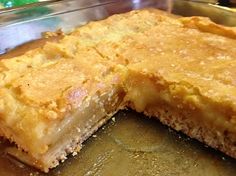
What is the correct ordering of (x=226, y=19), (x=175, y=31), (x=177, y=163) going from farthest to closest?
(x=226, y=19), (x=175, y=31), (x=177, y=163)

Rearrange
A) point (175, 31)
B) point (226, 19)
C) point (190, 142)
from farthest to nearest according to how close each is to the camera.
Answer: point (226, 19) < point (175, 31) < point (190, 142)

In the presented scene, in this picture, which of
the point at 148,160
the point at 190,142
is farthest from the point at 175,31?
the point at 148,160

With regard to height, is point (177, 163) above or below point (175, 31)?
below

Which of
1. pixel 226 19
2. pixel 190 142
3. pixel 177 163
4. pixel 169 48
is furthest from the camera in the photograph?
pixel 226 19

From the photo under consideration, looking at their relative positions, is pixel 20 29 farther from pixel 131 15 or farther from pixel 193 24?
pixel 193 24

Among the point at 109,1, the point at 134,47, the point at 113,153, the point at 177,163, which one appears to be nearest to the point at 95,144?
the point at 113,153

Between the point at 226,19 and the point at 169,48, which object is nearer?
the point at 169,48

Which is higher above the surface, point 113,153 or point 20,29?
point 20,29

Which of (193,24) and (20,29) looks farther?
(20,29)

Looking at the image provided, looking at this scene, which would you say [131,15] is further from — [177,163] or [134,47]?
[177,163]
